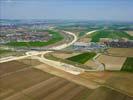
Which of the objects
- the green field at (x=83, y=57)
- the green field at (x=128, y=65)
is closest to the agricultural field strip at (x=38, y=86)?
the green field at (x=128, y=65)

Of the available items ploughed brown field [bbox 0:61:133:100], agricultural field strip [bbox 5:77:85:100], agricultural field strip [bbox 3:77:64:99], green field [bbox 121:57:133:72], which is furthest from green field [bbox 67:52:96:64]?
agricultural field strip [bbox 5:77:85:100]

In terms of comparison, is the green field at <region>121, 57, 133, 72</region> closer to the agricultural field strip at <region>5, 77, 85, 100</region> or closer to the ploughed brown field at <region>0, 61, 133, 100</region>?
the ploughed brown field at <region>0, 61, 133, 100</region>

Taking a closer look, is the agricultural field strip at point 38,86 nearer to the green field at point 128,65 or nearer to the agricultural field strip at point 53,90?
the agricultural field strip at point 53,90

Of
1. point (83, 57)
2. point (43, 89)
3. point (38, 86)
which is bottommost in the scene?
point (83, 57)

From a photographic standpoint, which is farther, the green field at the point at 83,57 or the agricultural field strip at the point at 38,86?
the green field at the point at 83,57

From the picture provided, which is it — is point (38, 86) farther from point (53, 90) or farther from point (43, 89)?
point (53, 90)

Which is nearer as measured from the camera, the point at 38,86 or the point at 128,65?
the point at 38,86

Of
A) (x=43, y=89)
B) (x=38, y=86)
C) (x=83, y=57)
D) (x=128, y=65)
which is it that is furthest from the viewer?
(x=83, y=57)

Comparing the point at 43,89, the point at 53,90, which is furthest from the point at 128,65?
the point at 43,89
